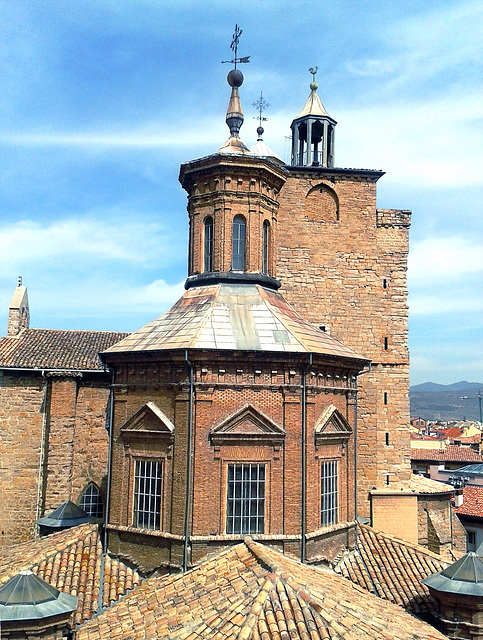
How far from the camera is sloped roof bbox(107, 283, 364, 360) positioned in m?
16.1

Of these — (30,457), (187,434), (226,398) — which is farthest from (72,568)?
(30,457)

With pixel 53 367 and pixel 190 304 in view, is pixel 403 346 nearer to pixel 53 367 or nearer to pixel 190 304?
pixel 190 304

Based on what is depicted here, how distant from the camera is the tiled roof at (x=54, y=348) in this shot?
25797 millimetres

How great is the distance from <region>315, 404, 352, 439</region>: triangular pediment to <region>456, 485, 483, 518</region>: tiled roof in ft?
77.9

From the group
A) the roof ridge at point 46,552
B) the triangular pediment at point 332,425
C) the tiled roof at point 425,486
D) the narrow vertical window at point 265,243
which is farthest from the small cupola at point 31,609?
the tiled roof at point 425,486

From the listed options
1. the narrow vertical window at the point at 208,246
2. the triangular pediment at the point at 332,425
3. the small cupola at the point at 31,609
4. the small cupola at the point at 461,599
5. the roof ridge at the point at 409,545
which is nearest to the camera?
the small cupola at the point at 31,609

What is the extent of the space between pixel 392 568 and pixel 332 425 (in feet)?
14.7

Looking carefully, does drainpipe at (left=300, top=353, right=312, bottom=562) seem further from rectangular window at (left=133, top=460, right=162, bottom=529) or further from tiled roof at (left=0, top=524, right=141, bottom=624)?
tiled roof at (left=0, top=524, right=141, bottom=624)

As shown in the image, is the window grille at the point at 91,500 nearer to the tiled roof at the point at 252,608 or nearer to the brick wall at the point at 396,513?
the tiled roof at the point at 252,608

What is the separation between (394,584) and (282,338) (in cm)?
756

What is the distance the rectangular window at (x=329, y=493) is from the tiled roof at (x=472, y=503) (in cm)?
2373

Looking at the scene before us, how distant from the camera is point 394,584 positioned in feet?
54.0

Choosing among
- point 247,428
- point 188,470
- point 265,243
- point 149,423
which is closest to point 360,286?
point 265,243

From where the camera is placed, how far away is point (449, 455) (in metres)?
58.2
